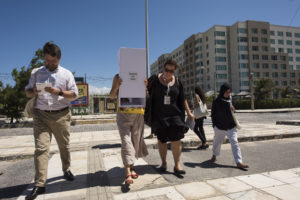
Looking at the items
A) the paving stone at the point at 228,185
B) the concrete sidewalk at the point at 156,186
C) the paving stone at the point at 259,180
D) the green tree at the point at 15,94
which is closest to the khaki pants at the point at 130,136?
the concrete sidewalk at the point at 156,186

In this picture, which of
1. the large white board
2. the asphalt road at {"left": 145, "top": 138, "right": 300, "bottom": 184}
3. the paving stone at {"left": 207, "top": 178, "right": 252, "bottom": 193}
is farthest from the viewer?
the asphalt road at {"left": 145, "top": 138, "right": 300, "bottom": 184}

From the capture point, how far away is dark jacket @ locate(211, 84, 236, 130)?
4004 mm

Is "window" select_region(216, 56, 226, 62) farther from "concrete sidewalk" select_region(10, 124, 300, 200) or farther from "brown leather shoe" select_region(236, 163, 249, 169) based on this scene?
"concrete sidewalk" select_region(10, 124, 300, 200)

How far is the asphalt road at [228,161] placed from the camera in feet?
11.0

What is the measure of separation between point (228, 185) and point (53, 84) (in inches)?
114

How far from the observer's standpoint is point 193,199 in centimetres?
240

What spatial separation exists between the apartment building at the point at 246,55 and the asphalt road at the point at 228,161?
54305 mm

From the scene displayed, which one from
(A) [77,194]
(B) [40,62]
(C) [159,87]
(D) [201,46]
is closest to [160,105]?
(C) [159,87]

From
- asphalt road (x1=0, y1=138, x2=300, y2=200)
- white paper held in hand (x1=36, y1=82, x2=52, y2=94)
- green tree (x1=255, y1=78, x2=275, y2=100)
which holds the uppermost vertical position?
green tree (x1=255, y1=78, x2=275, y2=100)

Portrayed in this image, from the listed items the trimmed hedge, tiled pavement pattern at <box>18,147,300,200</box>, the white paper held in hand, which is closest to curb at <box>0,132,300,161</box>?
tiled pavement pattern at <box>18,147,300,200</box>

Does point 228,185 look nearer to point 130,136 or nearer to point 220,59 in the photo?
point 130,136

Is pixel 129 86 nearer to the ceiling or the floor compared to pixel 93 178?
nearer to the ceiling

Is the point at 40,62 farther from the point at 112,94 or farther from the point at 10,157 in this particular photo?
the point at 112,94

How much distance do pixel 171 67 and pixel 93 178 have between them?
85.6 inches
